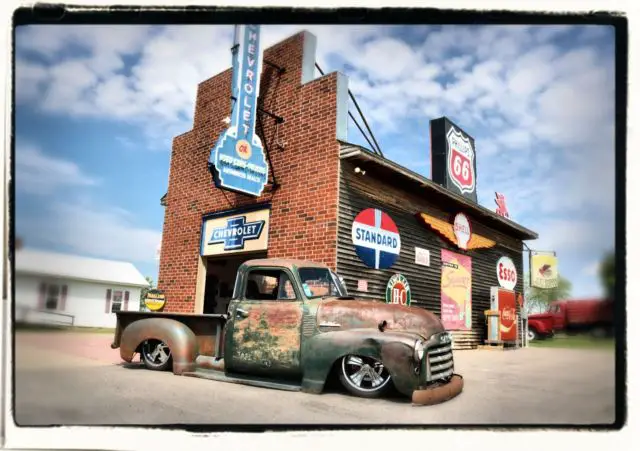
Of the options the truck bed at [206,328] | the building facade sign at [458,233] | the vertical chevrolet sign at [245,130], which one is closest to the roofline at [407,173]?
the building facade sign at [458,233]

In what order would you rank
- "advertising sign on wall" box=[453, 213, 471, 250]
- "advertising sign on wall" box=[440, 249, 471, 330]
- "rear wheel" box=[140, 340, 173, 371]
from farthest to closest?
"advertising sign on wall" box=[453, 213, 471, 250], "advertising sign on wall" box=[440, 249, 471, 330], "rear wheel" box=[140, 340, 173, 371]

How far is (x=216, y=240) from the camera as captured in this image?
11.2m

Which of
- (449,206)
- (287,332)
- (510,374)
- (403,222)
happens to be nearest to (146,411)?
(287,332)

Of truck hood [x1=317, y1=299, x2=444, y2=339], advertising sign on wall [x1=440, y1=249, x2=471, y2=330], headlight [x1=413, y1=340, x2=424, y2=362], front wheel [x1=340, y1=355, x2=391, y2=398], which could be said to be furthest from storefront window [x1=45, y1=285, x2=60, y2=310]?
advertising sign on wall [x1=440, y1=249, x2=471, y2=330]

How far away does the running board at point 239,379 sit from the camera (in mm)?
5750

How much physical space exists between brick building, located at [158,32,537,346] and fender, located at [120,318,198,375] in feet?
10.1

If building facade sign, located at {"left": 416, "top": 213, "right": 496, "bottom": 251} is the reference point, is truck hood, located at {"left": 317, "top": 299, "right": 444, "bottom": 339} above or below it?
below

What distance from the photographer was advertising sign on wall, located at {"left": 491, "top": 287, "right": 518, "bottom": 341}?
14281mm

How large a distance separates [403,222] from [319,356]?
5976mm

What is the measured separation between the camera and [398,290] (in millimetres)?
10516

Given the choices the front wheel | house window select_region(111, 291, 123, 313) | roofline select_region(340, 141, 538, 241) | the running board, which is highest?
roofline select_region(340, 141, 538, 241)

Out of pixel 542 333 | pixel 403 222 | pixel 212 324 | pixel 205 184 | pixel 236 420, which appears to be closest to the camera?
pixel 236 420

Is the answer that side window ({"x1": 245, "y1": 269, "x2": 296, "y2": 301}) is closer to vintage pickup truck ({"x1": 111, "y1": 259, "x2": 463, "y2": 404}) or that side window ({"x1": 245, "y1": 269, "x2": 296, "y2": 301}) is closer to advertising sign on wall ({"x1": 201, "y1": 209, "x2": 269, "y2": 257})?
vintage pickup truck ({"x1": 111, "y1": 259, "x2": 463, "y2": 404})

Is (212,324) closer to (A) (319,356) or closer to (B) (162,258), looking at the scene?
(A) (319,356)
